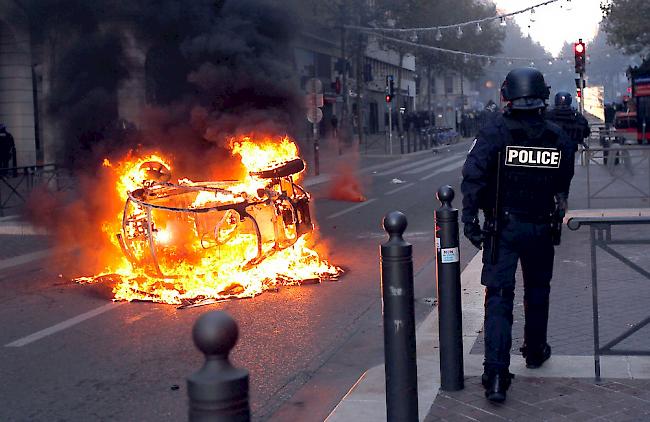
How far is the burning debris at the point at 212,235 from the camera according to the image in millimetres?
8148

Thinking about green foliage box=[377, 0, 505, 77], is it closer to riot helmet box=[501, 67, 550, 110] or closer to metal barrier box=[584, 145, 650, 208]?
metal barrier box=[584, 145, 650, 208]

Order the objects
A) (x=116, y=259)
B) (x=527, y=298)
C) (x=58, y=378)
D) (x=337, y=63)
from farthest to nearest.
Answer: (x=337, y=63) < (x=116, y=259) < (x=58, y=378) < (x=527, y=298)

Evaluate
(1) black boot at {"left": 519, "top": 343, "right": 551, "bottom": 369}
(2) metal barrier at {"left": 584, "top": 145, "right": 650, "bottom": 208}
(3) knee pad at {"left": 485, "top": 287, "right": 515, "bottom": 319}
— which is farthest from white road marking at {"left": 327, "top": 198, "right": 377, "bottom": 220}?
(3) knee pad at {"left": 485, "top": 287, "right": 515, "bottom": 319}

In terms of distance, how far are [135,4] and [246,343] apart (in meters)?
6.05

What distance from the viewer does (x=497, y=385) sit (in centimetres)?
463

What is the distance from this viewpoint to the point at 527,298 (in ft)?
16.6

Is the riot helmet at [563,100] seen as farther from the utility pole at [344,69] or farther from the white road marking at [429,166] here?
the utility pole at [344,69]

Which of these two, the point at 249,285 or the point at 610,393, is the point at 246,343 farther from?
the point at 610,393

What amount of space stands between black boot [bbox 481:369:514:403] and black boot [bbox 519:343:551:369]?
516mm

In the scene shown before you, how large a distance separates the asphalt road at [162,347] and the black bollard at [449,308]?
71 centimetres

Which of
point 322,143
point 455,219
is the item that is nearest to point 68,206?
point 455,219

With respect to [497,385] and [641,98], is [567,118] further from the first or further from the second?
[641,98]

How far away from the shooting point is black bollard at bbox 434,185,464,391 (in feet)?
16.0

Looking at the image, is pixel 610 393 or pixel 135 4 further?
pixel 135 4
